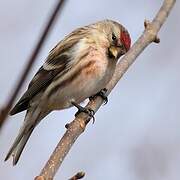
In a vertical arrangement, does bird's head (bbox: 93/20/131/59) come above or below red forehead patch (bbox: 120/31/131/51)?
below

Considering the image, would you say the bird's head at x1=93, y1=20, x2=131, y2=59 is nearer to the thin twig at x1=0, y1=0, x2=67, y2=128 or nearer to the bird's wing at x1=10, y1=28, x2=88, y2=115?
the bird's wing at x1=10, y1=28, x2=88, y2=115

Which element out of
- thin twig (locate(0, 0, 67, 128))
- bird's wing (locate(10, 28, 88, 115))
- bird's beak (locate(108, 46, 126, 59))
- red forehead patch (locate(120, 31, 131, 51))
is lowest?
bird's wing (locate(10, 28, 88, 115))

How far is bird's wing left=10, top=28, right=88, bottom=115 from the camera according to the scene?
301 centimetres

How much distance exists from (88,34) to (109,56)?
0.97 ft

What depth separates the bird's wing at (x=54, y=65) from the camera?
301cm

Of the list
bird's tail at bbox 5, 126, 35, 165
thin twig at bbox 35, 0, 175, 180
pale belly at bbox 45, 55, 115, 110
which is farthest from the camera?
pale belly at bbox 45, 55, 115, 110

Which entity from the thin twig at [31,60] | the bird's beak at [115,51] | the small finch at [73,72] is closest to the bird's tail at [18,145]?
the small finch at [73,72]

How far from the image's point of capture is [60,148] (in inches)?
54.5

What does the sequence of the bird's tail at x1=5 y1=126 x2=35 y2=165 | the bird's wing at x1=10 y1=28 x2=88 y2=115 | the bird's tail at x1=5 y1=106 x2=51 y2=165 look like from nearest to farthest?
the bird's tail at x1=5 y1=126 x2=35 y2=165 → the bird's tail at x1=5 y1=106 x2=51 y2=165 → the bird's wing at x1=10 y1=28 x2=88 y2=115

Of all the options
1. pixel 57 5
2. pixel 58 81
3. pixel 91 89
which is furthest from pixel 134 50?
pixel 57 5

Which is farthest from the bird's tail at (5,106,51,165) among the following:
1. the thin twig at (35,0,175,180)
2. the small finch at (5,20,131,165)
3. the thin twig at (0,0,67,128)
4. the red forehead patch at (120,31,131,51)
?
the thin twig at (0,0,67,128)

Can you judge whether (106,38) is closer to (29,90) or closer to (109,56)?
(109,56)

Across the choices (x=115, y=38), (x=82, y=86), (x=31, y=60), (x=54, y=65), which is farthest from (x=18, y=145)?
(x=31, y=60)

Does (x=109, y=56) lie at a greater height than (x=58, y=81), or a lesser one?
greater
